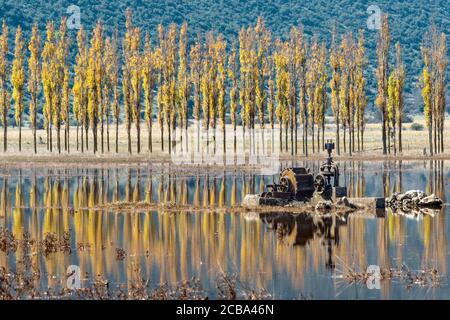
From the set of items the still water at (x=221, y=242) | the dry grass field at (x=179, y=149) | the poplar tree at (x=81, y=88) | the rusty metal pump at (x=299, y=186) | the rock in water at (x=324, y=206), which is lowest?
the still water at (x=221, y=242)

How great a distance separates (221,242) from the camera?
2931cm

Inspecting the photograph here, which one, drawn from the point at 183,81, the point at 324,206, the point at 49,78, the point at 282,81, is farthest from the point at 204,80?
the point at 324,206

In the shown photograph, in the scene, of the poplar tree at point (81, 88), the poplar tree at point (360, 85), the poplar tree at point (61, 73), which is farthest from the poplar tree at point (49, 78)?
the poplar tree at point (360, 85)

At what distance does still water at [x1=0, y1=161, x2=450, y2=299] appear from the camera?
23.0 metres

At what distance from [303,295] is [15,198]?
27.0 m

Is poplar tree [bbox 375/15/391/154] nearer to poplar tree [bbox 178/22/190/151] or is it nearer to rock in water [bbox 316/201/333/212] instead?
poplar tree [bbox 178/22/190/151]

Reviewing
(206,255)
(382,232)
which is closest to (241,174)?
(382,232)

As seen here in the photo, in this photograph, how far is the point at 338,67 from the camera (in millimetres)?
95938

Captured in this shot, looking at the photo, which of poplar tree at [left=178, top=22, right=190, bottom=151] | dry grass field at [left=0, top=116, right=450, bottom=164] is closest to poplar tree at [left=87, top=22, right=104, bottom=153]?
dry grass field at [left=0, top=116, right=450, bottom=164]

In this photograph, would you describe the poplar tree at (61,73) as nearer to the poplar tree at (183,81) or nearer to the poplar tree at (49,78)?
the poplar tree at (49,78)

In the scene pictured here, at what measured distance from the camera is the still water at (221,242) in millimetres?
22953

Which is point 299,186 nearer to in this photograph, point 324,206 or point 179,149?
point 324,206
